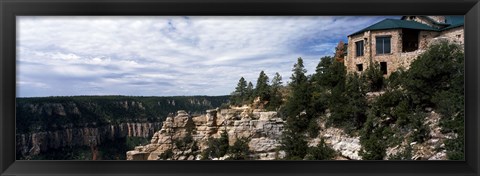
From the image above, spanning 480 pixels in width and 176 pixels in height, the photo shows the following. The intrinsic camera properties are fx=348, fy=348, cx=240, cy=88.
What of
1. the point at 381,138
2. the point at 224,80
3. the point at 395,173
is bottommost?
the point at 381,138

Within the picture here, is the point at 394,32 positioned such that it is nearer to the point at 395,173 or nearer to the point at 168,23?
the point at 168,23

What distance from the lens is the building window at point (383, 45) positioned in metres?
4.04

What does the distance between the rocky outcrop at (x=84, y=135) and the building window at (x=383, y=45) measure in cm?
276

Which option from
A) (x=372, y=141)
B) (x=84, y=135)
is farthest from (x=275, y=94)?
(x=84, y=135)

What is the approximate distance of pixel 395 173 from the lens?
1.24 m

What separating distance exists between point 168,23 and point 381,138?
7.78 feet

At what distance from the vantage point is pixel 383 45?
4.07 metres

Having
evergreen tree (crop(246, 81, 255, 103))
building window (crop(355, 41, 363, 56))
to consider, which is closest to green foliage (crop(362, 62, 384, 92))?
building window (crop(355, 41, 363, 56))

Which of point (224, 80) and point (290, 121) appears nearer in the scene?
point (224, 80)

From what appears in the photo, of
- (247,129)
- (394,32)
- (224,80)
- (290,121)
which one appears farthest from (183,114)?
(394,32)
